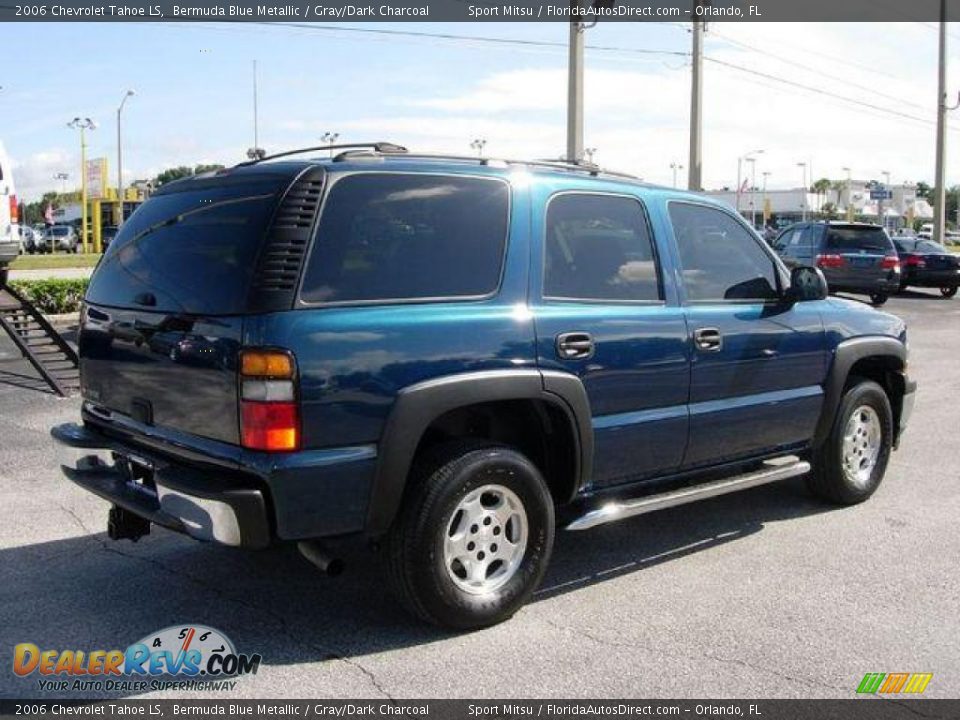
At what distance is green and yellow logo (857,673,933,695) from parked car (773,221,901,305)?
57.4 feet

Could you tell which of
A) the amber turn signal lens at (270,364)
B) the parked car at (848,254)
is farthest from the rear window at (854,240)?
the amber turn signal lens at (270,364)

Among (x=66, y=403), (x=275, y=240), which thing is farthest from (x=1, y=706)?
(x=66, y=403)

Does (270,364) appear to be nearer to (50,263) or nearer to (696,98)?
(696,98)

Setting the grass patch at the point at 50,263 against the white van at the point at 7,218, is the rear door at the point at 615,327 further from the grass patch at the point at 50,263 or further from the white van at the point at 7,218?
the grass patch at the point at 50,263

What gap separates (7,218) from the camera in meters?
14.0

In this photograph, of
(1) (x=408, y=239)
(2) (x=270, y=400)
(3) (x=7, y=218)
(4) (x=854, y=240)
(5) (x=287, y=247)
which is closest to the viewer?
(2) (x=270, y=400)

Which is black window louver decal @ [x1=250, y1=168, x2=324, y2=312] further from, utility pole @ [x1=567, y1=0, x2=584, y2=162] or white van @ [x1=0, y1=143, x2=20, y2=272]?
utility pole @ [x1=567, y1=0, x2=584, y2=162]

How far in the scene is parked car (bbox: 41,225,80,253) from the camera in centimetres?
5569

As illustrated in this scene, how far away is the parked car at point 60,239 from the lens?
183 ft

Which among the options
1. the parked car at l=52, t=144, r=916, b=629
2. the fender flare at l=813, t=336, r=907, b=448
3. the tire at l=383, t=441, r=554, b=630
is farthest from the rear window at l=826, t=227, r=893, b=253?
the tire at l=383, t=441, r=554, b=630

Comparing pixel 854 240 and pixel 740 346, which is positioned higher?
pixel 854 240

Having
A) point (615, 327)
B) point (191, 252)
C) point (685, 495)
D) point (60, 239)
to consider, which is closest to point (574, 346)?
point (615, 327)

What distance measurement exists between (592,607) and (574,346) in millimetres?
1180

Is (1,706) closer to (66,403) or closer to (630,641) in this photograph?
(630,641)
